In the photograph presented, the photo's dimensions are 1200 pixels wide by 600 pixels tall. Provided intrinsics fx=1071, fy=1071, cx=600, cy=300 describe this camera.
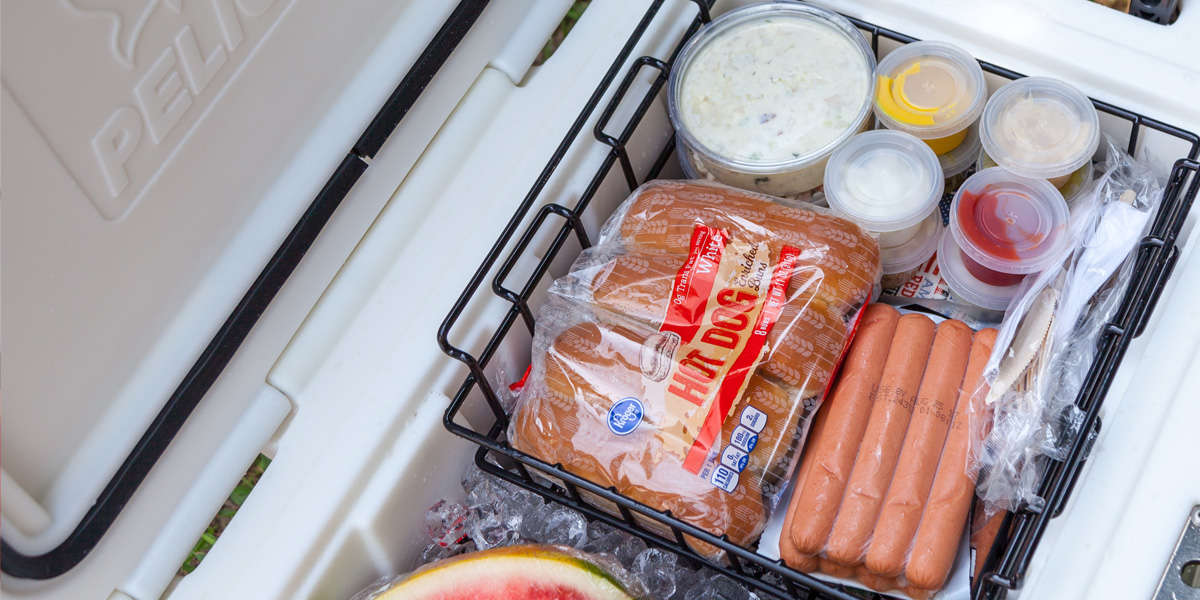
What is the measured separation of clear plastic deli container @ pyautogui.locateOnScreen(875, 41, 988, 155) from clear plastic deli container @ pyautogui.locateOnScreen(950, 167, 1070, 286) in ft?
0.19

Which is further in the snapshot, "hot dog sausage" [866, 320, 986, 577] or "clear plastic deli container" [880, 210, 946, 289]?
"clear plastic deli container" [880, 210, 946, 289]

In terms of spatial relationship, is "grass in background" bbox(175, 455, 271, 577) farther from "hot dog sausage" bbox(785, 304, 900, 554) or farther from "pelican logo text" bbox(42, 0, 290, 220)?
"hot dog sausage" bbox(785, 304, 900, 554)

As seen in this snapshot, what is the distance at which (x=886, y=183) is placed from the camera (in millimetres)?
982

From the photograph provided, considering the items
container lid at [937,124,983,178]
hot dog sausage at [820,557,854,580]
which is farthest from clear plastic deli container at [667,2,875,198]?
hot dog sausage at [820,557,854,580]

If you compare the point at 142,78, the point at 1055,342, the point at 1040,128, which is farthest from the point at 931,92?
the point at 142,78

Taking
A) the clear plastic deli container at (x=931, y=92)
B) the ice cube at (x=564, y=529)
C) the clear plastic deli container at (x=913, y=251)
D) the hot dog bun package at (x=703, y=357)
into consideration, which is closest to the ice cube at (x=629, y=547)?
the ice cube at (x=564, y=529)

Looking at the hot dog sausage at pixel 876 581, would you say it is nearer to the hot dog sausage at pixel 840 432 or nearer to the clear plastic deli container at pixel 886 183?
the hot dog sausage at pixel 840 432

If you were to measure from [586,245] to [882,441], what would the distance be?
0.33 metres

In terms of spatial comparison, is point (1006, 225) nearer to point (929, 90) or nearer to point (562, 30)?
point (929, 90)

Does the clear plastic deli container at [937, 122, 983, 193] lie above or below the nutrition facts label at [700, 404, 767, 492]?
above

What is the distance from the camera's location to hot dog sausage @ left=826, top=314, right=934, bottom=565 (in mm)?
848

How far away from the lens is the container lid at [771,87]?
39.3 inches

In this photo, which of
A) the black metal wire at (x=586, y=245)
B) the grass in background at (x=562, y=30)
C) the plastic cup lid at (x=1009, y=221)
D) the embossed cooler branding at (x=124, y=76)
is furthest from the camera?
the grass in background at (x=562, y=30)

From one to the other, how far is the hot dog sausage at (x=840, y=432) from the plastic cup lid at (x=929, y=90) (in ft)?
0.61
